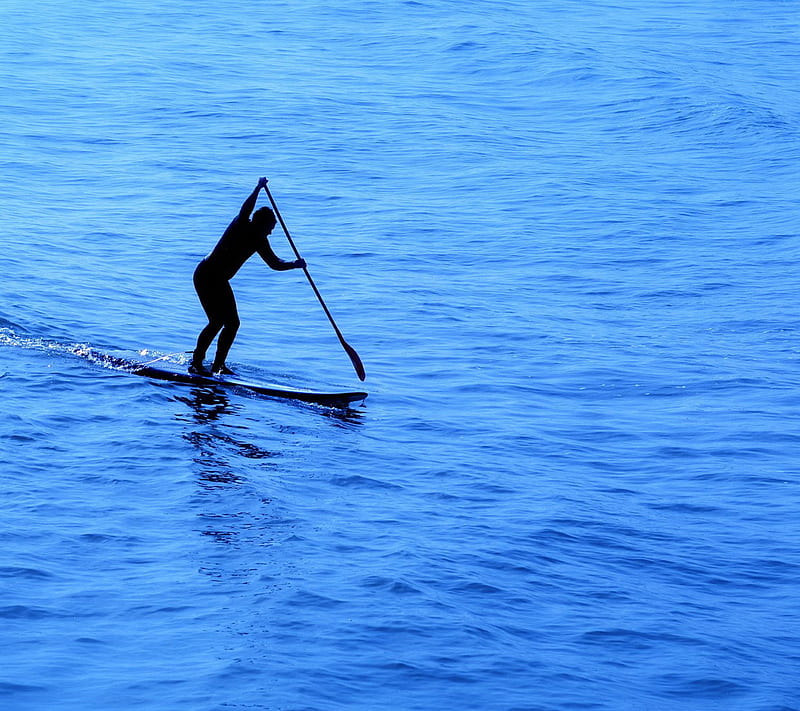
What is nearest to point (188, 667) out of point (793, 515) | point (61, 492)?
point (61, 492)

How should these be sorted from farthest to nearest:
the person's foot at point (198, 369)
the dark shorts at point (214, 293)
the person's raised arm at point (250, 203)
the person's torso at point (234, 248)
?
1. the person's foot at point (198, 369)
2. the dark shorts at point (214, 293)
3. the person's torso at point (234, 248)
4. the person's raised arm at point (250, 203)

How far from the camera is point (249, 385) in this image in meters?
10.4

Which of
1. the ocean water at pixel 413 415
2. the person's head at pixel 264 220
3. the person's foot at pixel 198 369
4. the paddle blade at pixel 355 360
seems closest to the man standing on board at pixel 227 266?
the person's head at pixel 264 220

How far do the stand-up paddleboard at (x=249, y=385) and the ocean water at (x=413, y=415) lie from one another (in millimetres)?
139

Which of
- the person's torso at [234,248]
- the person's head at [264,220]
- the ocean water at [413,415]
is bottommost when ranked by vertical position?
the ocean water at [413,415]

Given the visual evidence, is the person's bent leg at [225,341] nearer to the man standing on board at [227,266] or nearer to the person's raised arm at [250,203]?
the man standing on board at [227,266]

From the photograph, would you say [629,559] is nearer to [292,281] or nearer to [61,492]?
[61,492]

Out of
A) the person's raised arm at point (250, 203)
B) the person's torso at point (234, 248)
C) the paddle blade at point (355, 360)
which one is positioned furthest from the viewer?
the paddle blade at point (355, 360)

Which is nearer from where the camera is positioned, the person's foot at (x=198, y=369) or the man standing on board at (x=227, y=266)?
the man standing on board at (x=227, y=266)

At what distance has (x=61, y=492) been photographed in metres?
8.30

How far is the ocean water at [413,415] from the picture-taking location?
664cm

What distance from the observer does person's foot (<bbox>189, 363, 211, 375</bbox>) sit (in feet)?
34.5

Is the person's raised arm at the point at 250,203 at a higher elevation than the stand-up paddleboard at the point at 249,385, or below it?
higher

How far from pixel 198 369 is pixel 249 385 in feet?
1.62
